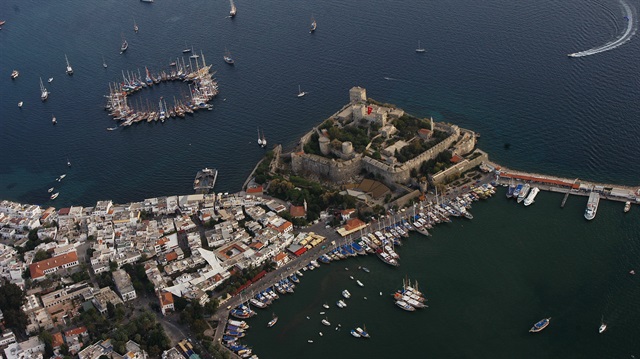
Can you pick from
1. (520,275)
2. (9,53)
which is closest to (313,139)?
(520,275)

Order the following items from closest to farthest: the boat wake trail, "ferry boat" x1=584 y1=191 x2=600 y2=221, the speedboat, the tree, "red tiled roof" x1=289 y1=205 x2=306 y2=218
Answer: the speedboat < the tree < "ferry boat" x1=584 y1=191 x2=600 y2=221 < "red tiled roof" x1=289 y1=205 x2=306 y2=218 < the boat wake trail

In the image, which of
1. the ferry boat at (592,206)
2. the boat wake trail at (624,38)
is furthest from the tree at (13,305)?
the boat wake trail at (624,38)

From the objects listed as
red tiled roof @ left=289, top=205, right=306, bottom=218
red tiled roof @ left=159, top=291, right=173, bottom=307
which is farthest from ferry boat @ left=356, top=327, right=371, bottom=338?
red tiled roof @ left=289, top=205, right=306, bottom=218

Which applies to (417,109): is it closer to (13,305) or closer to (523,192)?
(523,192)

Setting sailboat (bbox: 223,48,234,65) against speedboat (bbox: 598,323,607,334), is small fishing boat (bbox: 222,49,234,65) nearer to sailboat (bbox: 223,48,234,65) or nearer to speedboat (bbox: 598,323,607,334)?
sailboat (bbox: 223,48,234,65)

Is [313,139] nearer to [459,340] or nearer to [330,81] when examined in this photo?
[330,81]

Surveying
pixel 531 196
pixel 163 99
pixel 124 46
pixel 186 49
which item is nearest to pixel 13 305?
pixel 163 99
